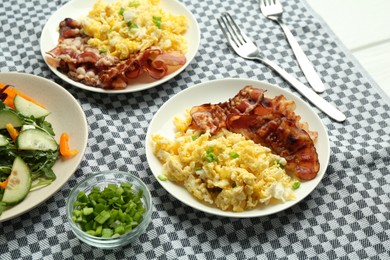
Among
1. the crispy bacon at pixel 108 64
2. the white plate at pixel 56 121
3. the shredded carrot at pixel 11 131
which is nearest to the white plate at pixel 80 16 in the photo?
the crispy bacon at pixel 108 64

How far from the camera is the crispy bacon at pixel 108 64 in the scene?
113 inches

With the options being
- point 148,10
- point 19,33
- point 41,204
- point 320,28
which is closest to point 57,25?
point 19,33

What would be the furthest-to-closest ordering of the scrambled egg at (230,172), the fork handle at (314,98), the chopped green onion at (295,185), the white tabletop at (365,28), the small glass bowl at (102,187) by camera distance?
the white tabletop at (365,28)
the fork handle at (314,98)
the chopped green onion at (295,185)
the scrambled egg at (230,172)
the small glass bowl at (102,187)

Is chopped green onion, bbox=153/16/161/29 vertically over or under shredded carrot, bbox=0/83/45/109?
over

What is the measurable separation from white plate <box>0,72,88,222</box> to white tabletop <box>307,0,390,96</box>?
1730 millimetres

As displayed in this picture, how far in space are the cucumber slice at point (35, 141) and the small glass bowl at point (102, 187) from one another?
0.29m

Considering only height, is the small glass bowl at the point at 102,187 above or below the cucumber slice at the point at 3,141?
below

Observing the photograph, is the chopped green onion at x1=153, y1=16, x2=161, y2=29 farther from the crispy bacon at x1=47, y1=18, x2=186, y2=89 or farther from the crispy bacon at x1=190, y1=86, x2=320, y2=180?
the crispy bacon at x1=190, y1=86, x2=320, y2=180

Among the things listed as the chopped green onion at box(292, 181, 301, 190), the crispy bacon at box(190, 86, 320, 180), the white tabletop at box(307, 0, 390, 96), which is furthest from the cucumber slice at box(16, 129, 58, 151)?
the white tabletop at box(307, 0, 390, 96)

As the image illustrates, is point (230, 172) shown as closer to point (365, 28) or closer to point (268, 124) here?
point (268, 124)

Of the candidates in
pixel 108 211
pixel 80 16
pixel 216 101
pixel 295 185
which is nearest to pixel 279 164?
pixel 295 185

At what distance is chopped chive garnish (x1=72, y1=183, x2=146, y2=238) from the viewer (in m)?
2.15

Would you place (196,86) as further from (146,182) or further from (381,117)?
(381,117)

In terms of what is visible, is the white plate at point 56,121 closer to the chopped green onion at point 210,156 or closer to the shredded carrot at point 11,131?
the shredded carrot at point 11,131
